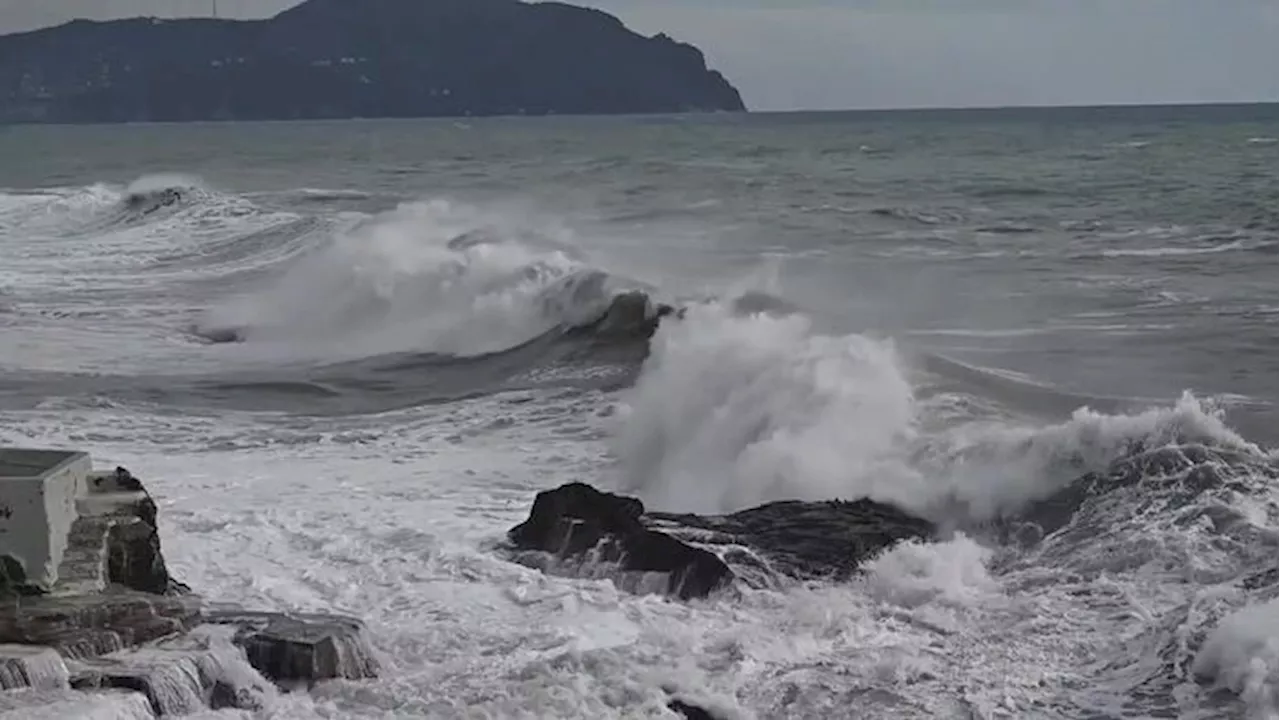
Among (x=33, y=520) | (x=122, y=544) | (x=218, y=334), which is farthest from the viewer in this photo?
(x=218, y=334)

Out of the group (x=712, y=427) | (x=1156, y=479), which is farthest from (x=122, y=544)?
(x=1156, y=479)

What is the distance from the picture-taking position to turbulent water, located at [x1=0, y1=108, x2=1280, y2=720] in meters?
11.0

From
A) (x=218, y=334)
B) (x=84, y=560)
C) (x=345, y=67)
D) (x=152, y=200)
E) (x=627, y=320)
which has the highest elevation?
(x=345, y=67)

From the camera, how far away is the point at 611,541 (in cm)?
1290

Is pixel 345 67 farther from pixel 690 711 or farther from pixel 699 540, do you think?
pixel 690 711

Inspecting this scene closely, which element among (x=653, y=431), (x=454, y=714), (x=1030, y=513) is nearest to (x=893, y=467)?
(x=1030, y=513)

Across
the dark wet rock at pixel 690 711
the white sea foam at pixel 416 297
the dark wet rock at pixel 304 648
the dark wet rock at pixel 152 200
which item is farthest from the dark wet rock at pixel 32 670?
the dark wet rock at pixel 152 200

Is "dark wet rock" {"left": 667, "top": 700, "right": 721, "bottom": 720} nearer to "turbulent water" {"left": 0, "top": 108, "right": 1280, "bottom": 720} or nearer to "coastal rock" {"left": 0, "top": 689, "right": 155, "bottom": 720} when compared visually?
"turbulent water" {"left": 0, "top": 108, "right": 1280, "bottom": 720}

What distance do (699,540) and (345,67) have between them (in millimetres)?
177450

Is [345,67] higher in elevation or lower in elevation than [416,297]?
higher

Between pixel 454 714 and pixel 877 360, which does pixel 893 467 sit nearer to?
pixel 877 360

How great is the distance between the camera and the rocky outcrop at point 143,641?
32.6 feet

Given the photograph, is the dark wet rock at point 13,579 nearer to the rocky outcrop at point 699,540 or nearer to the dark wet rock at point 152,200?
the rocky outcrop at point 699,540

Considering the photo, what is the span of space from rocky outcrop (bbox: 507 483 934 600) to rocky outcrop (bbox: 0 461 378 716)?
7.16ft
